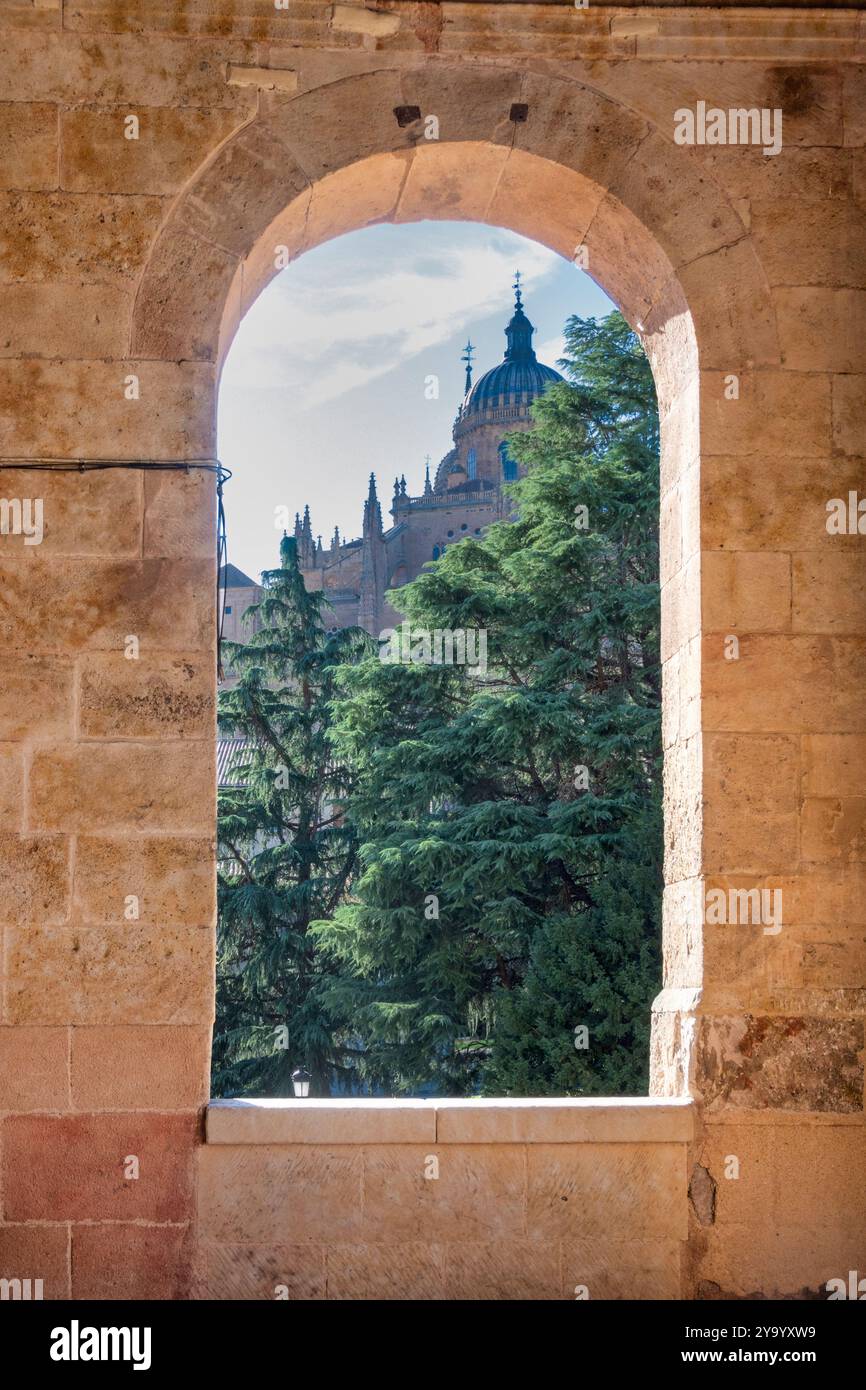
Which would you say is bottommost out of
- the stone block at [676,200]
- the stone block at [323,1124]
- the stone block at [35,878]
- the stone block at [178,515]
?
the stone block at [323,1124]

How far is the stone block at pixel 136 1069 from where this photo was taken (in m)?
3.74

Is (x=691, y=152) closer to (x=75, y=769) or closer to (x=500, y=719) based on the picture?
(x=75, y=769)

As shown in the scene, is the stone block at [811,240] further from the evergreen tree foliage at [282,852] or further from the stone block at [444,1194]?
the evergreen tree foliage at [282,852]

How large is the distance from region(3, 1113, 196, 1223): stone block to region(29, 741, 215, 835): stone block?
2.39 ft

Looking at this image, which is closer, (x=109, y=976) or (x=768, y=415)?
(x=109, y=976)

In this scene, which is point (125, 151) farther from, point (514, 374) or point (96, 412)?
point (514, 374)

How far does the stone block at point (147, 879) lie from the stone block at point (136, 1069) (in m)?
0.28

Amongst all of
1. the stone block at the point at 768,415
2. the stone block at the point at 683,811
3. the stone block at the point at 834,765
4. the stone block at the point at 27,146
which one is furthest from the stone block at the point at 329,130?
the stone block at the point at 834,765

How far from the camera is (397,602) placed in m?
18.3

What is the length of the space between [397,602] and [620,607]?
131 inches

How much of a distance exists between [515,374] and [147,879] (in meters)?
49.9

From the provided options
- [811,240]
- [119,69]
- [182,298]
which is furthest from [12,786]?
[811,240]

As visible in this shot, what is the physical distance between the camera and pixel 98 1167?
373cm

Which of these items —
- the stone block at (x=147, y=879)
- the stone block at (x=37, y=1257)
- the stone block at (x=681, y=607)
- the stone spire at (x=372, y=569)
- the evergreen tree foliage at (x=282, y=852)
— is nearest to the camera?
the stone block at (x=37, y=1257)
